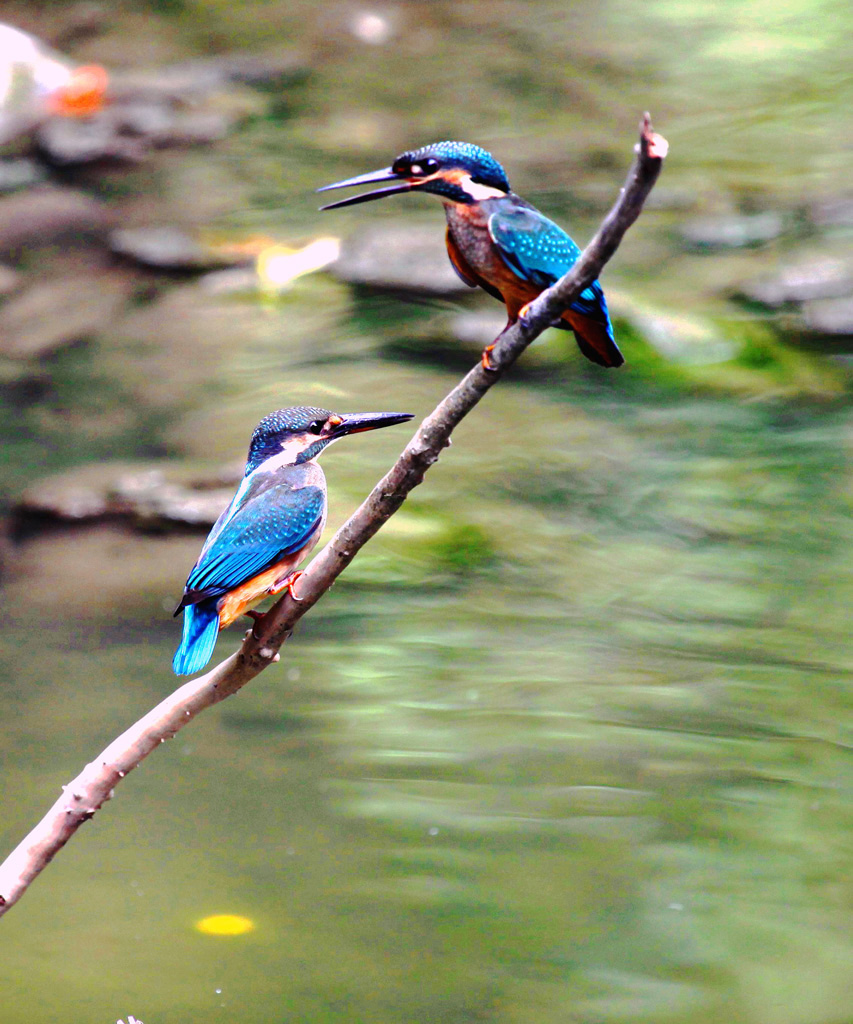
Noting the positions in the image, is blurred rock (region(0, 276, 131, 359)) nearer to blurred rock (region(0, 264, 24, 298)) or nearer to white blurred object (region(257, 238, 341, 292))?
blurred rock (region(0, 264, 24, 298))

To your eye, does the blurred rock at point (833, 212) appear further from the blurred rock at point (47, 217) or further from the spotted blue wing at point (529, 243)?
the spotted blue wing at point (529, 243)

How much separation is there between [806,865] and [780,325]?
10.1ft

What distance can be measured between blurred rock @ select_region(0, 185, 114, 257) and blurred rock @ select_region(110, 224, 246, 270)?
26 cm

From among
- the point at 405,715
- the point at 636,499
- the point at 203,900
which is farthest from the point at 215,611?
the point at 636,499

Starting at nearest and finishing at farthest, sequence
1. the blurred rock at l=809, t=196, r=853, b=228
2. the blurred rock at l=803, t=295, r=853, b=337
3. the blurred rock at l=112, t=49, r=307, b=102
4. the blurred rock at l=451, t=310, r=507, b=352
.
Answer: the blurred rock at l=451, t=310, r=507, b=352, the blurred rock at l=803, t=295, r=853, b=337, the blurred rock at l=809, t=196, r=853, b=228, the blurred rock at l=112, t=49, r=307, b=102

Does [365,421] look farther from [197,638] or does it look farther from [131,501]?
[131,501]

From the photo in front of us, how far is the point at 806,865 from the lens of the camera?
2.70m

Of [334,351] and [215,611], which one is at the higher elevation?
[215,611]

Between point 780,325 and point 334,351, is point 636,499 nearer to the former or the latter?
point 780,325

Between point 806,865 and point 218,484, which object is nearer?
point 806,865

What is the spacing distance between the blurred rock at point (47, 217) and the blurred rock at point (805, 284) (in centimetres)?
326

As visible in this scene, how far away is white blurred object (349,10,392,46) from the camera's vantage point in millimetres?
7676

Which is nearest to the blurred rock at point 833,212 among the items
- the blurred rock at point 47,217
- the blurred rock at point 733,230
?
the blurred rock at point 733,230

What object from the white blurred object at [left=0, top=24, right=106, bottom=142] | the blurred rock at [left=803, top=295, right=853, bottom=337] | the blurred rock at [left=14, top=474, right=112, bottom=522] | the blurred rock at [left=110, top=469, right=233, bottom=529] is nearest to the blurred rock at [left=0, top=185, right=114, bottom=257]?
the white blurred object at [left=0, top=24, right=106, bottom=142]
